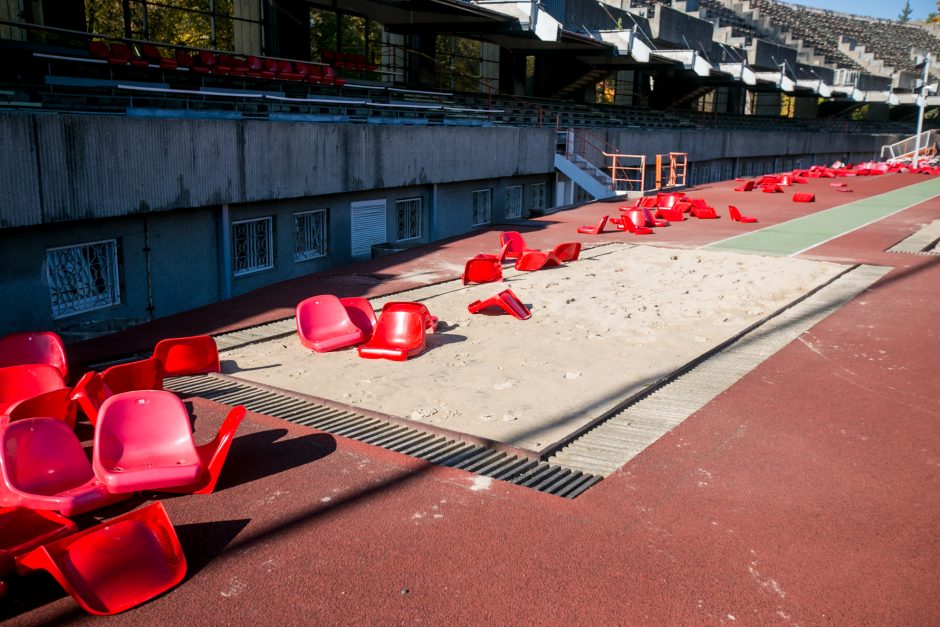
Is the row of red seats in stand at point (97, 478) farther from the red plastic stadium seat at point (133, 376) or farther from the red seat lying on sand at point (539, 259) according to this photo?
the red seat lying on sand at point (539, 259)

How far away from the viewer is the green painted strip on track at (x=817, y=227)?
1997 cm

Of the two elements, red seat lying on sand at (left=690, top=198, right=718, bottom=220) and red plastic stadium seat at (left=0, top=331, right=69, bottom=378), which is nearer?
red plastic stadium seat at (left=0, top=331, right=69, bottom=378)

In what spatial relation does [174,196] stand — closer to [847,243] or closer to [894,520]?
[894,520]

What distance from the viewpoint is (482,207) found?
2550cm

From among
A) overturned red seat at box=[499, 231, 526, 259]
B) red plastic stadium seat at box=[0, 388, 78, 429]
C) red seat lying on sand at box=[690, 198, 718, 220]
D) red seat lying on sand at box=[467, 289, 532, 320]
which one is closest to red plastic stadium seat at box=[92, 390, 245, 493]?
red plastic stadium seat at box=[0, 388, 78, 429]

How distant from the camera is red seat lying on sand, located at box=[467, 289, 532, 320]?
12539mm

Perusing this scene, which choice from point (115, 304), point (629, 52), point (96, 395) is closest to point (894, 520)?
point (96, 395)

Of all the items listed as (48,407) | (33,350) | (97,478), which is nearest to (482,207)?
(33,350)

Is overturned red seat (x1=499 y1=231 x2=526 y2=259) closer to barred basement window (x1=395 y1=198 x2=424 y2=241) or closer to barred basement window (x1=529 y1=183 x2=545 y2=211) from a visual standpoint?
barred basement window (x1=395 y1=198 x2=424 y2=241)

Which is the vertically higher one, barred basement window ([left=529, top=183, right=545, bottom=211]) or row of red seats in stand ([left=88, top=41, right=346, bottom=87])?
row of red seats in stand ([left=88, top=41, right=346, bottom=87])

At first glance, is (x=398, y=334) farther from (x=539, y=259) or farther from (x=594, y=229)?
(x=594, y=229)

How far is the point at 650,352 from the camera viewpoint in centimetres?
1075

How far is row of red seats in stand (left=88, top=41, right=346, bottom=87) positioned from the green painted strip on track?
12.2 m

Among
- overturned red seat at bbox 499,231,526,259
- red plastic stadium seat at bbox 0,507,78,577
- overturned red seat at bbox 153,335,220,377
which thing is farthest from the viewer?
overturned red seat at bbox 499,231,526,259
